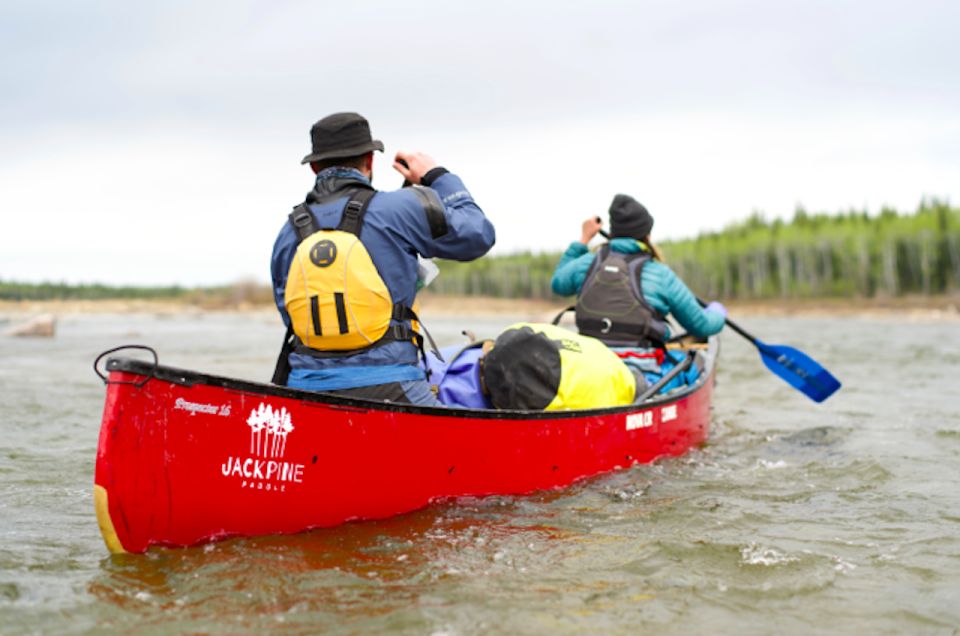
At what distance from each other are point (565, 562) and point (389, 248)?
1.83m

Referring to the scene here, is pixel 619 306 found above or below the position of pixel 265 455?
above

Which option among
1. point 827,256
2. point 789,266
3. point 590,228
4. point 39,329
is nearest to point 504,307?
point 789,266

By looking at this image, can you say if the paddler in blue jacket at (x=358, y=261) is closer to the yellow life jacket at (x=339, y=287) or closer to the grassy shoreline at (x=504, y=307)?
the yellow life jacket at (x=339, y=287)

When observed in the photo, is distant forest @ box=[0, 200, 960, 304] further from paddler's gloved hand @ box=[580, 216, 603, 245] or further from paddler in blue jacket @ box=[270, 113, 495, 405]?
paddler in blue jacket @ box=[270, 113, 495, 405]

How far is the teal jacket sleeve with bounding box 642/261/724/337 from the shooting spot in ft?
24.9

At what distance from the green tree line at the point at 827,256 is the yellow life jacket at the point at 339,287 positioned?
6286 centimetres

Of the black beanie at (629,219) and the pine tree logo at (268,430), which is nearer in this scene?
the pine tree logo at (268,430)

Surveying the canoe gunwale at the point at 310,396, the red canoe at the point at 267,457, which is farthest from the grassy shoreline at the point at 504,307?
the red canoe at the point at 267,457

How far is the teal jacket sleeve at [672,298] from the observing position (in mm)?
7586

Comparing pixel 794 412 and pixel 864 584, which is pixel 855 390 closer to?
pixel 794 412

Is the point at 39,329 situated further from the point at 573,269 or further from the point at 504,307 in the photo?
the point at 504,307

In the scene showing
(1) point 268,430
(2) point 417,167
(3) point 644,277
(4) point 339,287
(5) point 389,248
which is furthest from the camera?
(3) point 644,277

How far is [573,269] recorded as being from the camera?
7.98 meters

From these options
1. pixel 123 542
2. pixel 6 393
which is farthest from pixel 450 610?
pixel 6 393
